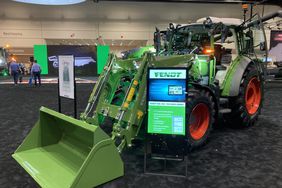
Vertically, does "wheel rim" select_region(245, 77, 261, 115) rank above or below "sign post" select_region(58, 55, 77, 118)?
below

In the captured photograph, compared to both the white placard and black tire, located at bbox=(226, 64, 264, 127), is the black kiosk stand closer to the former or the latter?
the white placard

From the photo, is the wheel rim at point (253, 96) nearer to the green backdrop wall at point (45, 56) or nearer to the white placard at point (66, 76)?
the white placard at point (66, 76)

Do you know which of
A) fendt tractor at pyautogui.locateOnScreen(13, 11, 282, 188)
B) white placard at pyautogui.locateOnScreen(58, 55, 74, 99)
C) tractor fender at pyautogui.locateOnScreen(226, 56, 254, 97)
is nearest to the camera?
fendt tractor at pyautogui.locateOnScreen(13, 11, 282, 188)

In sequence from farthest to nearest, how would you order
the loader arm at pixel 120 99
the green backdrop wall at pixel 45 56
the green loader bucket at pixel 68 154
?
the green backdrop wall at pixel 45 56, the loader arm at pixel 120 99, the green loader bucket at pixel 68 154

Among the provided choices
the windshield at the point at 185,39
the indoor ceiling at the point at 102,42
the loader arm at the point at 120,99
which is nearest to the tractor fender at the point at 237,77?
the windshield at the point at 185,39

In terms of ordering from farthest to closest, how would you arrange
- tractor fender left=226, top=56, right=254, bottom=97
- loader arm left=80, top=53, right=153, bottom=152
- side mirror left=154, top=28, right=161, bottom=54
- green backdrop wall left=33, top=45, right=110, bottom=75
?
green backdrop wall left=33, top=45, right=110, bottom=75 → side mirror left=154, top=28, right=161, bottom=54 → tractor fender left=226, top=56, right=254, bottom=97 → loader arm left=80, top=53, right=153, bottom=152

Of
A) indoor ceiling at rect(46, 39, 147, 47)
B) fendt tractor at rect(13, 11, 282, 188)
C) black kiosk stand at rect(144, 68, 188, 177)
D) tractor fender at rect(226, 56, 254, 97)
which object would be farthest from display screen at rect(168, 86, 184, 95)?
indoor ceiling at rect(46, 39, 147, 47)

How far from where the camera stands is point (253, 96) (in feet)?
16.8

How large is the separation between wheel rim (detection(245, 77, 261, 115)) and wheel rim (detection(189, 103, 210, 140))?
1.69 m

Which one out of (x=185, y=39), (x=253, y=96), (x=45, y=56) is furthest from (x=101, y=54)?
(x=253, y=96)

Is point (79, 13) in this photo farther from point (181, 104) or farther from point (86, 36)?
point (181, 104)

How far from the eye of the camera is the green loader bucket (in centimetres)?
243

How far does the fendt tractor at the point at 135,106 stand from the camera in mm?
2600

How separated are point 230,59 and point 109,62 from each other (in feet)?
8.51
